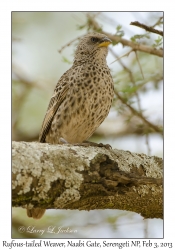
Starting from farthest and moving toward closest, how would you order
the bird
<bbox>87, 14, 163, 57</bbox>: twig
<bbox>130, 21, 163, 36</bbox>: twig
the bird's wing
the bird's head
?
the bird's head → the bird's wing → the bird → <bbox>87, 14, 163, 57</bbox>: twig → <bbox>130, 21, 163, 36</bbox>: twig

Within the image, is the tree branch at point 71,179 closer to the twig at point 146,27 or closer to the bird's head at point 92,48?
the twig at point 146,27

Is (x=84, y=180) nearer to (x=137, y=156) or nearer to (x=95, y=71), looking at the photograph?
(x=137, y=156)

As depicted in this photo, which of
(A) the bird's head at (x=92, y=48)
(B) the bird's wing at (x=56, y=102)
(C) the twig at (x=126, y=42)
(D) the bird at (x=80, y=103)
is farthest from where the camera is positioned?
(A) the bird's head at (x=92, y=48)

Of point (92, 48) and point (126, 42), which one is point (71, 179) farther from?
point (92, 48)

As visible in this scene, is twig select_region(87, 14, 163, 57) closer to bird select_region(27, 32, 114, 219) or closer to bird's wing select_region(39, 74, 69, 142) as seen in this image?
bird select_region(27, 32, 114, 219)

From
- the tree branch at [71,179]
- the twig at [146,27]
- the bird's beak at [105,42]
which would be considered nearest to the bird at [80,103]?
the bird's beak at [105,42]

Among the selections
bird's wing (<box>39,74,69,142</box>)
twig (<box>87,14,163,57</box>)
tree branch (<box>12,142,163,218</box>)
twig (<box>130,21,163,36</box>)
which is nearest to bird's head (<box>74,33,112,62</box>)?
twig (<box>87,14,163,57</box>)

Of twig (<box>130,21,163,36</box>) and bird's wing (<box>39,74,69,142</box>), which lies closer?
twig (<box>130,21,163,36</box>)
